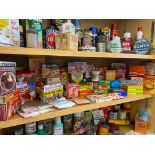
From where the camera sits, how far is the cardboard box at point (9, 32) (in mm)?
615

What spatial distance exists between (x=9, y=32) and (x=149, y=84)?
882 millimetres

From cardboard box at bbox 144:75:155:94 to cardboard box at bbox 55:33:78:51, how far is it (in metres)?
0.58

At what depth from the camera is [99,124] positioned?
1.16 metres

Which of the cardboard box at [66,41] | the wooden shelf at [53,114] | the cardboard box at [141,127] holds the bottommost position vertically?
→ the cardboard box at [141,127]

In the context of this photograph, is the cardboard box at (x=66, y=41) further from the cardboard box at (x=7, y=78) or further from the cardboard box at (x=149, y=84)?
the cardboard box at (x=149, y=84)

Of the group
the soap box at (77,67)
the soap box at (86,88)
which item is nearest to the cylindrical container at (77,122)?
the soap box at (86,88)

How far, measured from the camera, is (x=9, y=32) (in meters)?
0.65

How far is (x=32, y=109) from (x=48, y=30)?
391 mm

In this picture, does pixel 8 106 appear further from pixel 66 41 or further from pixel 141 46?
pixel 141 46

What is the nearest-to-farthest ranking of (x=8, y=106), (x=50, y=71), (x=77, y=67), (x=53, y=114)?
(x=8, y=106) → (x=53, y=114) → (x=50, y=71) → (x=77, y=67)

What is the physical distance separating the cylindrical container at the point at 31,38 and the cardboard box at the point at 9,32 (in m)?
0.05

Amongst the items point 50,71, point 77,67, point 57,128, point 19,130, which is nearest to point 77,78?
point 77,67

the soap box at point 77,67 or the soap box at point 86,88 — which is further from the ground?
the soap box at point 77,67

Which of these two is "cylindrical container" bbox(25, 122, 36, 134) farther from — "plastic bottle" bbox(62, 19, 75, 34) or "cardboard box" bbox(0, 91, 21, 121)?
"plastic bottle" bbox(62, 19, 75, 34)
